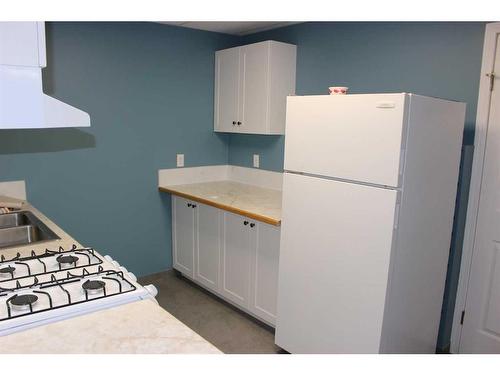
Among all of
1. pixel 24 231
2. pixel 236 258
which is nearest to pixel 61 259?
pixel 24 231

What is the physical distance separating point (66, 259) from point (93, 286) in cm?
34

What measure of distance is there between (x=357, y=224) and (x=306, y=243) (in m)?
0.36

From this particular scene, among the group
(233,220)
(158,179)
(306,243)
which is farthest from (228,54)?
(306,243)

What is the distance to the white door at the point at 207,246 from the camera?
10.5 feet

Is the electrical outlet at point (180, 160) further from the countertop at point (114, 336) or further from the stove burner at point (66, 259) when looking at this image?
the countertop at point (114, 336)

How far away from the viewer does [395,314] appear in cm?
205

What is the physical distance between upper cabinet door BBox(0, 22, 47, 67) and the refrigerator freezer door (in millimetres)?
1388

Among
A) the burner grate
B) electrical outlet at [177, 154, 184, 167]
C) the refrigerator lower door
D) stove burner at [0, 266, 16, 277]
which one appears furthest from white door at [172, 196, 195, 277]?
stove burner at [0, 266, 16, 277]

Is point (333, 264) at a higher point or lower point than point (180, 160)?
lower

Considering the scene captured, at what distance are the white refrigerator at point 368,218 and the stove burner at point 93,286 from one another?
1.21 metres

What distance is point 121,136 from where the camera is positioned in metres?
3.34

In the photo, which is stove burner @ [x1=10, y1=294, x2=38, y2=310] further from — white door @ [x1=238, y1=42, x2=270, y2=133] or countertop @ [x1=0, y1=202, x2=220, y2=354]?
white door @ [x1=238, y1=42, x2=270, y2=133]

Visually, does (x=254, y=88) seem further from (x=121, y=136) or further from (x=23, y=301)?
(x=23, y=301)

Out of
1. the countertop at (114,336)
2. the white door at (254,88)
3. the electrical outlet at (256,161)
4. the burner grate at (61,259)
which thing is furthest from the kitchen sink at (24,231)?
the electrical outlet at (256,161)
